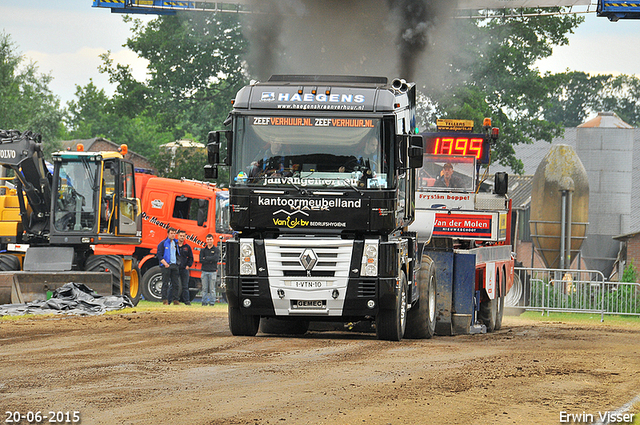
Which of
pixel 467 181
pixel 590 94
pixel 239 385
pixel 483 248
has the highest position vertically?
pixel 590 94

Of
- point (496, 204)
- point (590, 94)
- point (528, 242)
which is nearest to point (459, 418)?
point (496, 204)

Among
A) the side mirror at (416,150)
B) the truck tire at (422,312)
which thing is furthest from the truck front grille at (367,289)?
the truck tire at (422,312)

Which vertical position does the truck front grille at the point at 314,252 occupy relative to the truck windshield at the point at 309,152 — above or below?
below

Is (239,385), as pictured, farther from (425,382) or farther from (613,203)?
(613,203)

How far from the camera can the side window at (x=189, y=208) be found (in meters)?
28.0

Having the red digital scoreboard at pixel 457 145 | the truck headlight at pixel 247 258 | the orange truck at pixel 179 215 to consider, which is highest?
the red digital scoreboard at pixel 457 145

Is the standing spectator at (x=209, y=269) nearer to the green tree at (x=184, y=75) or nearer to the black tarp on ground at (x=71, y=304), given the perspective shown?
the black tarp on ground at (x=71, y=304)

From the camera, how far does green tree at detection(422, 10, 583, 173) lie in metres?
38.8

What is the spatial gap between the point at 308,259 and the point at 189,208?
52.1 feet

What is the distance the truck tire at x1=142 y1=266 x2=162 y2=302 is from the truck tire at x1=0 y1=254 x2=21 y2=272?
5.47 metres

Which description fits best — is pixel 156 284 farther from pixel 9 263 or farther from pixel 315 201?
pixel 315 201

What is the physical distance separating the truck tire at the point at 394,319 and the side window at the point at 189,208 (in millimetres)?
15011

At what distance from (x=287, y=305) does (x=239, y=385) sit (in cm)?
→ 400

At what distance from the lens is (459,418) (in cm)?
752
